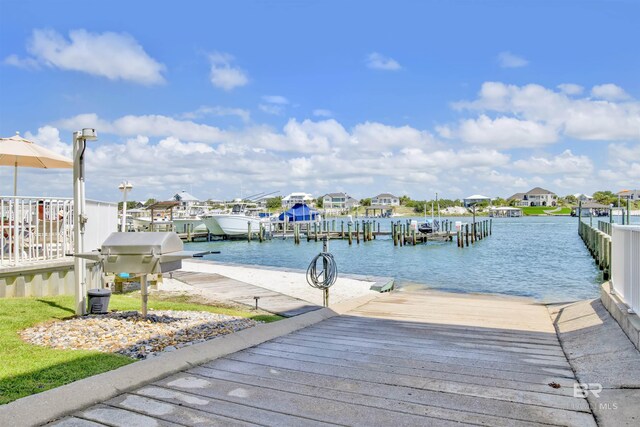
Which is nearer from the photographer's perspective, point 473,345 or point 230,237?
point 473,345

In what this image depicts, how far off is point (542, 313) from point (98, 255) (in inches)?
Answer: 225

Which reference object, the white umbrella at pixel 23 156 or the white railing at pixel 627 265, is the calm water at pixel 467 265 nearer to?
the white railing at pixel 627 265

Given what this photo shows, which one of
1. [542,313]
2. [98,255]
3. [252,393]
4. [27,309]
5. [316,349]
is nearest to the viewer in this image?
[252,393]

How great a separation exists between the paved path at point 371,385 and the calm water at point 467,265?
1204cm

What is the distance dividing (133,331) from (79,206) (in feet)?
6.74

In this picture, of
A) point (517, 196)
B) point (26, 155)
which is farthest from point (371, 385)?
point (517, 196)

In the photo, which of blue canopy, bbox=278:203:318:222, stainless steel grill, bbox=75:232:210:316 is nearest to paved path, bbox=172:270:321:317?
stainless steel grill, bbox=75:232:210:316

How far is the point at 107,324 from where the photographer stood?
17.7 feet

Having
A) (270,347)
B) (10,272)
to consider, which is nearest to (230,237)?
(10,272)

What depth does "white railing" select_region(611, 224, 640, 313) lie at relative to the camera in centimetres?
A: 430

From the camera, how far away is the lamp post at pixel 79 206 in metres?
6.11

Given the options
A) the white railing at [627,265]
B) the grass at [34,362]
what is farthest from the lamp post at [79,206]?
the white railing at [627,265]

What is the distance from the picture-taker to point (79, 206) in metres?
6.25

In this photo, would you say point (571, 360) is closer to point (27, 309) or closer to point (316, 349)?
point (316, 349)
